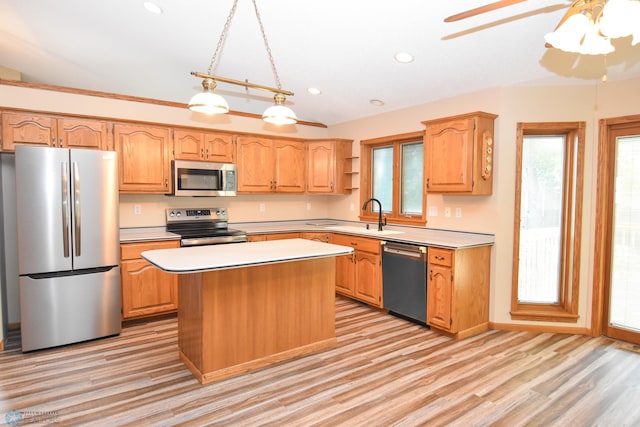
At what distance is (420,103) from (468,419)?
132 inches

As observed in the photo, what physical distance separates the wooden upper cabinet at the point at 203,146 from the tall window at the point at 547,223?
3337 millimetres

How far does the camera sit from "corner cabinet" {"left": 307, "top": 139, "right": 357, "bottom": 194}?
5.36 metres

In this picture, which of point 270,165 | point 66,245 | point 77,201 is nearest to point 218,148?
point 270,165

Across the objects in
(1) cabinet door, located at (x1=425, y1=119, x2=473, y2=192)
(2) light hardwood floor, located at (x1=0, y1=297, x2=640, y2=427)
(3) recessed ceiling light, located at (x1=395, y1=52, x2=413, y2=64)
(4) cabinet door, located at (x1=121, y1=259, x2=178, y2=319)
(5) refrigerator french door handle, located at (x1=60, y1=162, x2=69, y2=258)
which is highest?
(3) recessed ceiling light, located at (x1=395, y1=52, x2=413, y2=64)

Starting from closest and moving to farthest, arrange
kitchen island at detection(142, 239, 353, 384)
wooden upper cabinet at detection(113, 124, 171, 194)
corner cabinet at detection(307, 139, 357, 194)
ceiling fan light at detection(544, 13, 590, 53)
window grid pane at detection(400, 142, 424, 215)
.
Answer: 1. ceiling fan light at detection(544, 13, 590, 53)
2. kitchen island at detection(142, 239, 353, 384)
3. wooden upper cabinet at detection(113, 124, 171, 194)
4. window grid pane at detection(400, 142, 424, 215)
5. corner cabinet at detection(307, 139, 357, 194)

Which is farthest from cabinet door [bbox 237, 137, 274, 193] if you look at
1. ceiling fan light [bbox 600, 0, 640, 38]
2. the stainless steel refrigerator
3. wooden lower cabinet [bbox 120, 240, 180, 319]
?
ceiling fan light [bbox 600, 0, 640, 38]

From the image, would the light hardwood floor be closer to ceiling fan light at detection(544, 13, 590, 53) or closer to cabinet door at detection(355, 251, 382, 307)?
cabinet door at detection(355, 251, 382, 307)

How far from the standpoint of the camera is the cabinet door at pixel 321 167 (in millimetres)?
5371

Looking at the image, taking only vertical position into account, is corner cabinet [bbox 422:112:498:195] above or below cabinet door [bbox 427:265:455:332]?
above

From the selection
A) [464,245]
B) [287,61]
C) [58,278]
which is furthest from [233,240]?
[464,245]

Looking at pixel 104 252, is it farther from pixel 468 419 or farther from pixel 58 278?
pixel 468 419

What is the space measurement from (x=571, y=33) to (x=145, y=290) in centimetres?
405

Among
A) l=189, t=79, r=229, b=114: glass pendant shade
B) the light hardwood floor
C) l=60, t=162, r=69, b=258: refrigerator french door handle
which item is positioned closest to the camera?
the light hardwood floor

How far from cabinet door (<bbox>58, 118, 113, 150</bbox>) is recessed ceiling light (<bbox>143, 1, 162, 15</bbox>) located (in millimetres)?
1401
